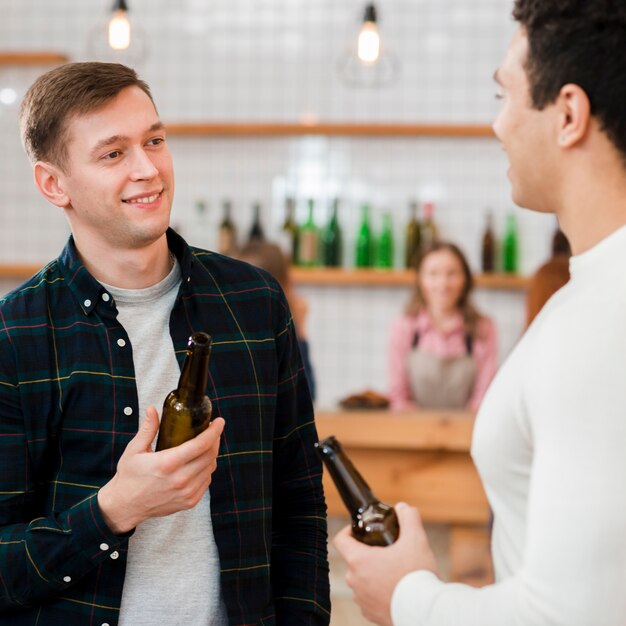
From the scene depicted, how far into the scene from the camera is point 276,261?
3637 millimetres

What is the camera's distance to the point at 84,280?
1.53m

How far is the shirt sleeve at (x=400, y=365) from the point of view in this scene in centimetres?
447

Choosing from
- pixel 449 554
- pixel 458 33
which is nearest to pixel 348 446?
pixel 449 554

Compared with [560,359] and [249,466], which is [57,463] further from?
[560,359]

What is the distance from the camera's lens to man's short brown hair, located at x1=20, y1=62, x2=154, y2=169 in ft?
5.09

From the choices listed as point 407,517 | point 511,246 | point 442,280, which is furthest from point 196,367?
point 511,246

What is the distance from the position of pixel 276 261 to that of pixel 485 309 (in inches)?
68.1

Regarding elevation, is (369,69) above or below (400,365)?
above

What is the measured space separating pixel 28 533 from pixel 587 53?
→ 1.01 m

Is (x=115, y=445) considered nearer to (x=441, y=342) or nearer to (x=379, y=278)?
(x=441, y=342)

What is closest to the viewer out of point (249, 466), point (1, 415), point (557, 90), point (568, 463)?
point (568, 463)

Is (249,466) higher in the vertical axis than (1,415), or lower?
lower

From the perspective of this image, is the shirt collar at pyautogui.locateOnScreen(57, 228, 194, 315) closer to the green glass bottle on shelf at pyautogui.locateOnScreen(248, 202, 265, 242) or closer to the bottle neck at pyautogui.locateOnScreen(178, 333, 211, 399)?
the bottle neck at pyautogui.locateOnScreen(178, 333, 211, 399)

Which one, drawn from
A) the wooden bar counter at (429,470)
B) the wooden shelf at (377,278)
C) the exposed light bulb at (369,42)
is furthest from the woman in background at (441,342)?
the exposed light bulb at (369,42)
